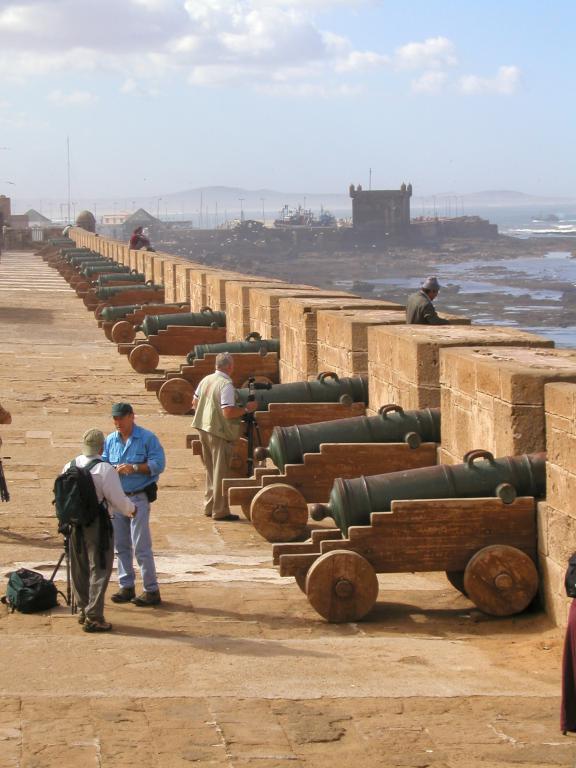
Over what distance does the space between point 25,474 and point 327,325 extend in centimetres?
275

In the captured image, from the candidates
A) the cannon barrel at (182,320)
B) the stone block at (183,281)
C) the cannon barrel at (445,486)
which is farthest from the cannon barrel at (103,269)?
the cannon barrel at (445,486)

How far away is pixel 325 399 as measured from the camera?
37.5ft

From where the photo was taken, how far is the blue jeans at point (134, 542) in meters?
7.95

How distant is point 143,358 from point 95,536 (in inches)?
428

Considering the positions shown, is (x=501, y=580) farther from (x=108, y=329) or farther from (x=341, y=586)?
(x=108, y=329)

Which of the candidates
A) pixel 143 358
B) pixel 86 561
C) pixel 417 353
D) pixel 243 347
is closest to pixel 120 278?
pixel 143 358

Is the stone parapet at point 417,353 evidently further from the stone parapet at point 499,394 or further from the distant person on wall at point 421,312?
the distant person on wall at point 421,312

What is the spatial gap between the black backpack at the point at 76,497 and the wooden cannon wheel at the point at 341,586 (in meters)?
1.11

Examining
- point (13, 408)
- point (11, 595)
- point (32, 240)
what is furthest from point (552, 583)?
point (32, 240)

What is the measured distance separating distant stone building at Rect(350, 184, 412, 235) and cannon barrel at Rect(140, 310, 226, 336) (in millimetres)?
135183

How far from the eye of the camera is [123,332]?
2139 centimetres

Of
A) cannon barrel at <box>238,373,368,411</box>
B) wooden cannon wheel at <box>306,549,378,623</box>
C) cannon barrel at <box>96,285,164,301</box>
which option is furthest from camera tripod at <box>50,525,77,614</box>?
cannon barrel at <box>96,285,164,301</box>

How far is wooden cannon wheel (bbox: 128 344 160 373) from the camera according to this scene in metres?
18.3

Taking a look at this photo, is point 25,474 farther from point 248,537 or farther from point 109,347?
point 109,347
